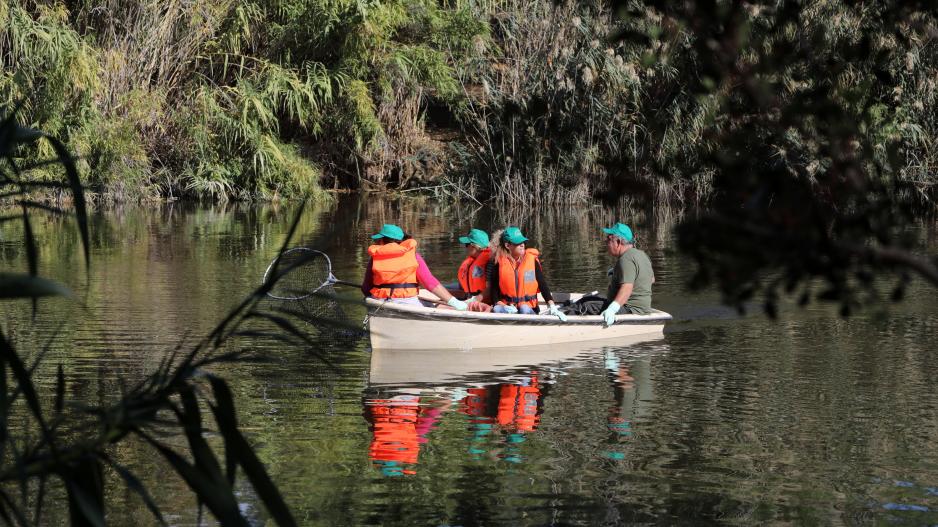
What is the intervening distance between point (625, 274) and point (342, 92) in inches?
656

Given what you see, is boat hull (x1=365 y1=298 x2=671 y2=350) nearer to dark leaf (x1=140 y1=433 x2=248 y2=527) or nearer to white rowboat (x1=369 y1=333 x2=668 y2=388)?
white rowboat (x1=369 y1=333 x2=668 y2=388)

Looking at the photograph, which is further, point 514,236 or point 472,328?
point 514,236

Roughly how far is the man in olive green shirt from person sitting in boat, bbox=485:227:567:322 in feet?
1.84

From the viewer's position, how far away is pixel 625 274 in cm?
1230

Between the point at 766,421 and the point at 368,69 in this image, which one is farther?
the point at 368,69

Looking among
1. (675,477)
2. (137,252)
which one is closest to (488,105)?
(137,252)

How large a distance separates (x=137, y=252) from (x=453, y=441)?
39.5 ft

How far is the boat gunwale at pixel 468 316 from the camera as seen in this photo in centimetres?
1130

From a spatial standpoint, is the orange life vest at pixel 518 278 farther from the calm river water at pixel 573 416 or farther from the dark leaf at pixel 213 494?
the dark leaf at pixel 213 494

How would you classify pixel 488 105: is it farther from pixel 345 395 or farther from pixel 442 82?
pixel 345 395

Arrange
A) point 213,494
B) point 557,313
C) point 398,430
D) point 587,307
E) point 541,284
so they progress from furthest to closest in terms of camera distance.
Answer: point 587,307 → point 541,284 → point 557,313 → point 398,430 → point 213,494

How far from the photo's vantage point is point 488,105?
1077 inches

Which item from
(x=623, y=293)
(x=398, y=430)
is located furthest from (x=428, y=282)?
(x=398, y=430)

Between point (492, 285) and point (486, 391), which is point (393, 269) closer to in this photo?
point (492, 285)
